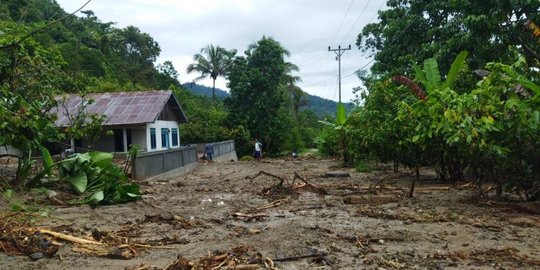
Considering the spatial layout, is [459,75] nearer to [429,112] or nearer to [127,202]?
[429,112]

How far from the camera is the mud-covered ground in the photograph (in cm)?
512

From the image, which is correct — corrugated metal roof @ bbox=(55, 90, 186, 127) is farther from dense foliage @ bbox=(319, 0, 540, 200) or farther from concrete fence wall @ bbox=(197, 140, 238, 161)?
dense foliage @ bbox=(319, 0, 540, 200)

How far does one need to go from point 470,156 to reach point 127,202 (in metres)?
6.82

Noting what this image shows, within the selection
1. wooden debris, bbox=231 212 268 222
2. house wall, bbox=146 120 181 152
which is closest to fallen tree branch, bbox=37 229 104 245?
wooden debris, bbox=231 212 268 222

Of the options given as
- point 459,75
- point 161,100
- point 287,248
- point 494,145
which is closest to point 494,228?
point 494,145

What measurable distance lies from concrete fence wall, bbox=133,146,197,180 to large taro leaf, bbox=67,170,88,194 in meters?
3.96

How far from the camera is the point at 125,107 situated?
27906 millimetres

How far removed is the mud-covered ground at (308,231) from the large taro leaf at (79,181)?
3.46 ft

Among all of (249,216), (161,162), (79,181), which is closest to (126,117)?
(161,162)

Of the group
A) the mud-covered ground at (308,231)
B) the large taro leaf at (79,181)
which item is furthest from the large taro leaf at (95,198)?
the large taro leaf at (79,181)

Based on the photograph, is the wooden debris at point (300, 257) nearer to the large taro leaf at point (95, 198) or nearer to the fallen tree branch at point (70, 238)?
the fallen tree branch at point (70, 238)

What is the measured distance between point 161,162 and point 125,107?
11.8 metres

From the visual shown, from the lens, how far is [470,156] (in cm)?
873

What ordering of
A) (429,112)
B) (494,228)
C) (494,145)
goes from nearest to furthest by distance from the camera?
1. (494,228)
2. (494,145)
3. (429,112)
